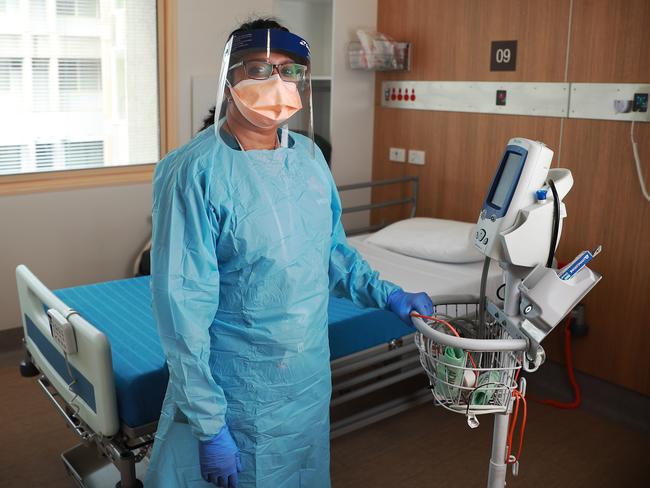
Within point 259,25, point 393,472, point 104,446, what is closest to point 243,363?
point 104,446

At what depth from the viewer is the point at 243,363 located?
166cm

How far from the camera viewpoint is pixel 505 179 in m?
1.61

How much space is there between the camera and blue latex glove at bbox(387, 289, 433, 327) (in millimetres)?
1791

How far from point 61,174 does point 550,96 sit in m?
2.45

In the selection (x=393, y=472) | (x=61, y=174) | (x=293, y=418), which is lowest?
(x=393, y=472)

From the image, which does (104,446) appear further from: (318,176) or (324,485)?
(318,176)

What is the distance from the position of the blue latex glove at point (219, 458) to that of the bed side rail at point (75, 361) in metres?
0.50

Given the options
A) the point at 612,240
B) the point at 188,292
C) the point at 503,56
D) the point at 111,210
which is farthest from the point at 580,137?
the point at 111,210

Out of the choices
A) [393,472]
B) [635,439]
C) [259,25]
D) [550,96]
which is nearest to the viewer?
[259,25]

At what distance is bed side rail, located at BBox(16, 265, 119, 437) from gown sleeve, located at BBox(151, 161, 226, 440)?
0.48 m

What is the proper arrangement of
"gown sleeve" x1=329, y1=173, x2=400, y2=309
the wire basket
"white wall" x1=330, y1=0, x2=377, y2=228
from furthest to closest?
1. "white wall" x1=330, y1=0, x2=377, y2=228
2. "gown sleeve" x1=329, y1=173, x2=400, y2=309
3. the wire basket

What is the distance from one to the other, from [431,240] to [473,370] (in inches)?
74.2

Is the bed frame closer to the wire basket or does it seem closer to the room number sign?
the wire basket

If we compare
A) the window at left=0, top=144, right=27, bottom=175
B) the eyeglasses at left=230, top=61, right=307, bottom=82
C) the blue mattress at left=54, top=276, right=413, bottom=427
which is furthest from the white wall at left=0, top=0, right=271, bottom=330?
the eyeglasses at left=230, top=61, right=307, bottom=82
